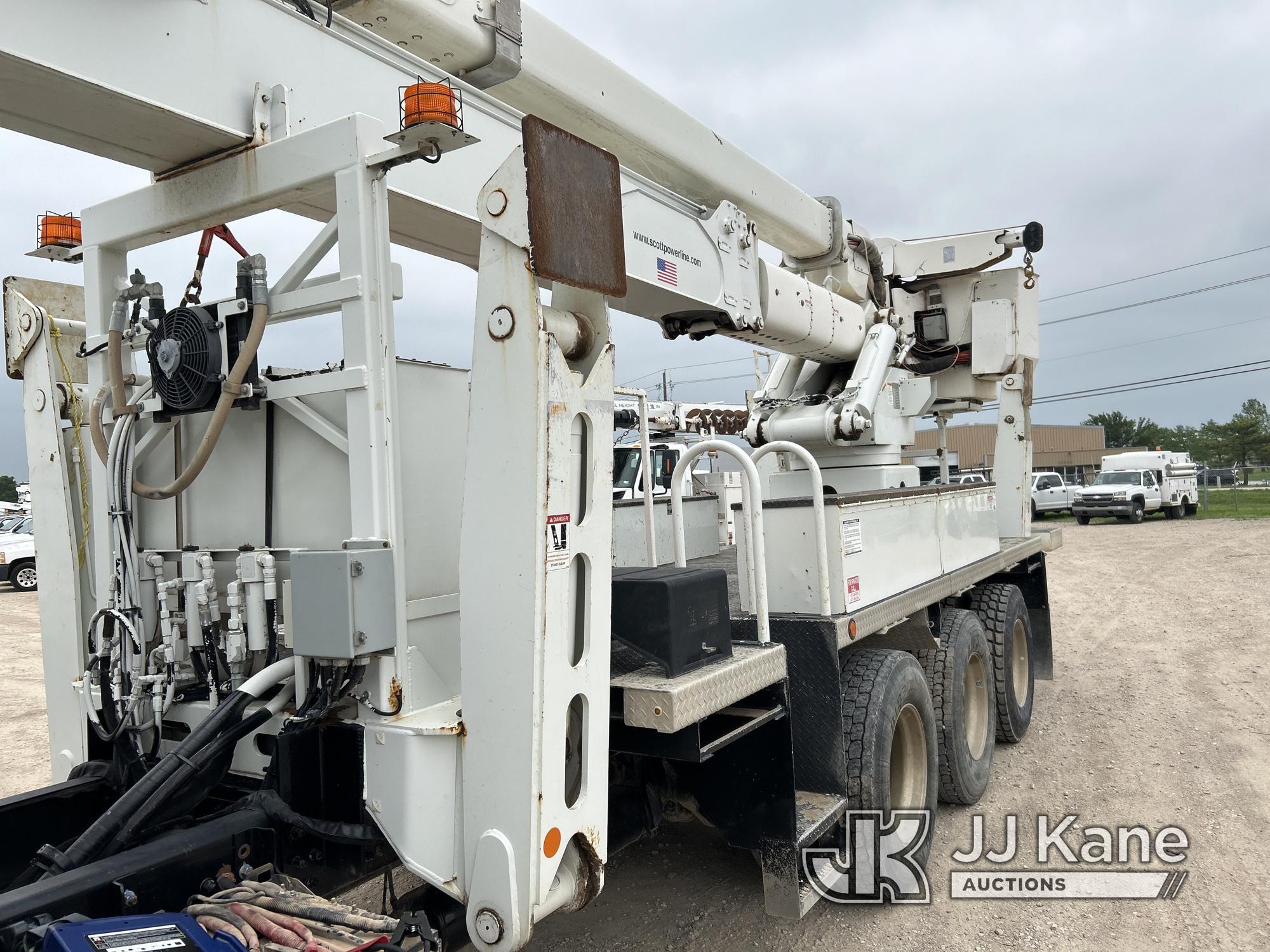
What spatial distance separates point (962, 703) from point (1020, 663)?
216 centimetres

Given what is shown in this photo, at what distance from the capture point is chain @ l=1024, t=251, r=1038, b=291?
7891 mm

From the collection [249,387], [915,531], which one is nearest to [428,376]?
[249,387]

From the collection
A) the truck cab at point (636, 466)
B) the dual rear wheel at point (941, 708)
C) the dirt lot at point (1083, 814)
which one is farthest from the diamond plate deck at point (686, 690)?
the truck cab at point (636, 466)

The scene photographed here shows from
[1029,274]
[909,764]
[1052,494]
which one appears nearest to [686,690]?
[909,764]

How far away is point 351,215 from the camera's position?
2643 mm

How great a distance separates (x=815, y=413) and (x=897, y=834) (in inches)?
124

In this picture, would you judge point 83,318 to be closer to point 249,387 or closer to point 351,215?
point 249,387

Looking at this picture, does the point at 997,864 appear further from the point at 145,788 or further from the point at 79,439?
the point at 79,439

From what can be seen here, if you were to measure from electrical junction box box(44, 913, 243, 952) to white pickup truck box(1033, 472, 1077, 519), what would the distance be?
112ft

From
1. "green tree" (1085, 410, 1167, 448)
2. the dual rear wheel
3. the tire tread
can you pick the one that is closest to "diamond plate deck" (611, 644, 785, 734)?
the dual rear wheel

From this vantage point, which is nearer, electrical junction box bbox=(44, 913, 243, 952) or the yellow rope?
electrical junction box bbox=(44, 913, 243, 952)

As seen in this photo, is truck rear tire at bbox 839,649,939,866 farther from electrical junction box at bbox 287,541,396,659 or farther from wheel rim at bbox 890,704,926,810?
electrical junction box at bbox 287,541,396,659

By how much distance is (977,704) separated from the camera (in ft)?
20.0

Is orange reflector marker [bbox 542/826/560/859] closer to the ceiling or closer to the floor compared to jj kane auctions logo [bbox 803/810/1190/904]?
closer to the ceiling
